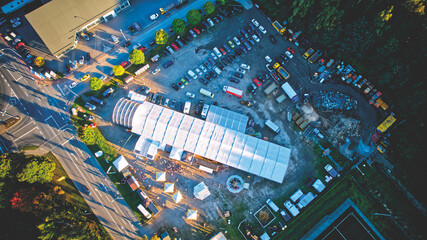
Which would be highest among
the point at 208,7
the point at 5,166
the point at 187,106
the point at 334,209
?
the point at 208,7

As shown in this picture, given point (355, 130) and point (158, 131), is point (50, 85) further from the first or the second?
point (355, 130)

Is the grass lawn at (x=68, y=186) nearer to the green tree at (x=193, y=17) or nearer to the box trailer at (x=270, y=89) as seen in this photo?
the green tree at (x=193, y=17)

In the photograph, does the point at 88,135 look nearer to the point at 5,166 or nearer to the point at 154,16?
the point at 5,166

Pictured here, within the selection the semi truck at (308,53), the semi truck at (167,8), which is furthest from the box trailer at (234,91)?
the semi truck at (167,8)

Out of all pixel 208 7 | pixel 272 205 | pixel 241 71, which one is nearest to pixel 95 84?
pixel 208 7

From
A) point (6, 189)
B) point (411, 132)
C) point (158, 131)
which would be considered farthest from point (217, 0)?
point (6, 189)

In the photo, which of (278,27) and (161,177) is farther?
(278,27)

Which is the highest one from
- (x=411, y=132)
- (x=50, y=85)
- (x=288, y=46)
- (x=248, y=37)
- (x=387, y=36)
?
(x=50, y=85)
